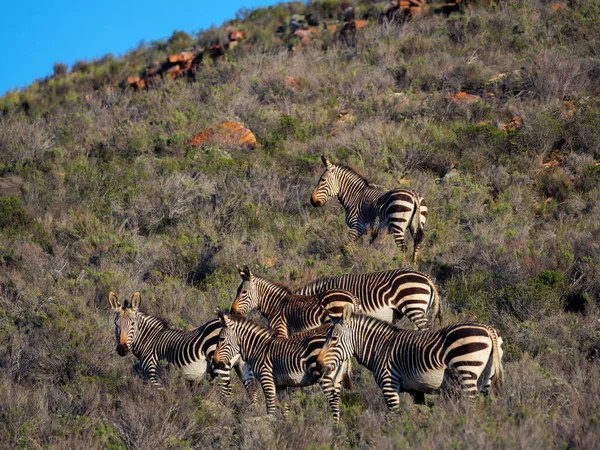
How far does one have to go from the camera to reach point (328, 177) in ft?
53.1

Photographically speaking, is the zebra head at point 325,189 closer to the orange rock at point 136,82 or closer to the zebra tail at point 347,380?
the zebra tail at point 347,380

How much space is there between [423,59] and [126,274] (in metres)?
13.0

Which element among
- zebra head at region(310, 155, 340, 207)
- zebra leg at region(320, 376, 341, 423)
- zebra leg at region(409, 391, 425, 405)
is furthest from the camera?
zebra head at region(310, 155, 340, 207)

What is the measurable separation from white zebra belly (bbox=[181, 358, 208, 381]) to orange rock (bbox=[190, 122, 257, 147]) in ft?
36.4

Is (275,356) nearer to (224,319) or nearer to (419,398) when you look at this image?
(224,319)

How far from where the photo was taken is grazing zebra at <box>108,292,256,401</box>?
34.5 feet

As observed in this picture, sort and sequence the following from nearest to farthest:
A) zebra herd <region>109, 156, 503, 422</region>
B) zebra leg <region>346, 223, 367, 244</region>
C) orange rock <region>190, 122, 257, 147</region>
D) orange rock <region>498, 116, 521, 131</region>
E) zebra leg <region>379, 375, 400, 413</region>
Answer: zebra herd <region>109, 156, 503, 422</region>, zebra leg <region>379, 375, 400, 413</region>, zebra leg <region>346, 223, 367, 244</region>, orange rock <region>498, 116, 521, 131</region>, orange rock <region>190, 122, 257, 147</region>

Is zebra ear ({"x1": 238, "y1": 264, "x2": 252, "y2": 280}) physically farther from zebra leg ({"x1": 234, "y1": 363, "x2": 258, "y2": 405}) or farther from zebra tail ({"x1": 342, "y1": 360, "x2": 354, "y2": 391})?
zebra tail ({"x1": 342, "y1": 360, "x2": 354, "y2": 391})

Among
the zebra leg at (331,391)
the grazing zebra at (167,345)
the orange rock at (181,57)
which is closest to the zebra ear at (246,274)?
the grazing zebra at (167,345)

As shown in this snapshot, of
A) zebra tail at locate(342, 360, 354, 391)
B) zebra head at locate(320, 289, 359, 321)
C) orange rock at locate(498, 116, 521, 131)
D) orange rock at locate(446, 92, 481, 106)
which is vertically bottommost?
zebra tail at locate(342, 360, 354, 391)

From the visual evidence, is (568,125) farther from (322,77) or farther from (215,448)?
(215,448)

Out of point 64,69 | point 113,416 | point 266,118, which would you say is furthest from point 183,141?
point 64,69

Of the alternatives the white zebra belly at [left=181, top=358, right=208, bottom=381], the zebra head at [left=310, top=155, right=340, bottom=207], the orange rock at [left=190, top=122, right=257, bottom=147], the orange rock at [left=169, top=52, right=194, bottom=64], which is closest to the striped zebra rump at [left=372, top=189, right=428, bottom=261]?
the zebra head at [left=310, top=155, right=340, bottom=207]

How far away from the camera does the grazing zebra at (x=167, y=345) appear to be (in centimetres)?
1051
